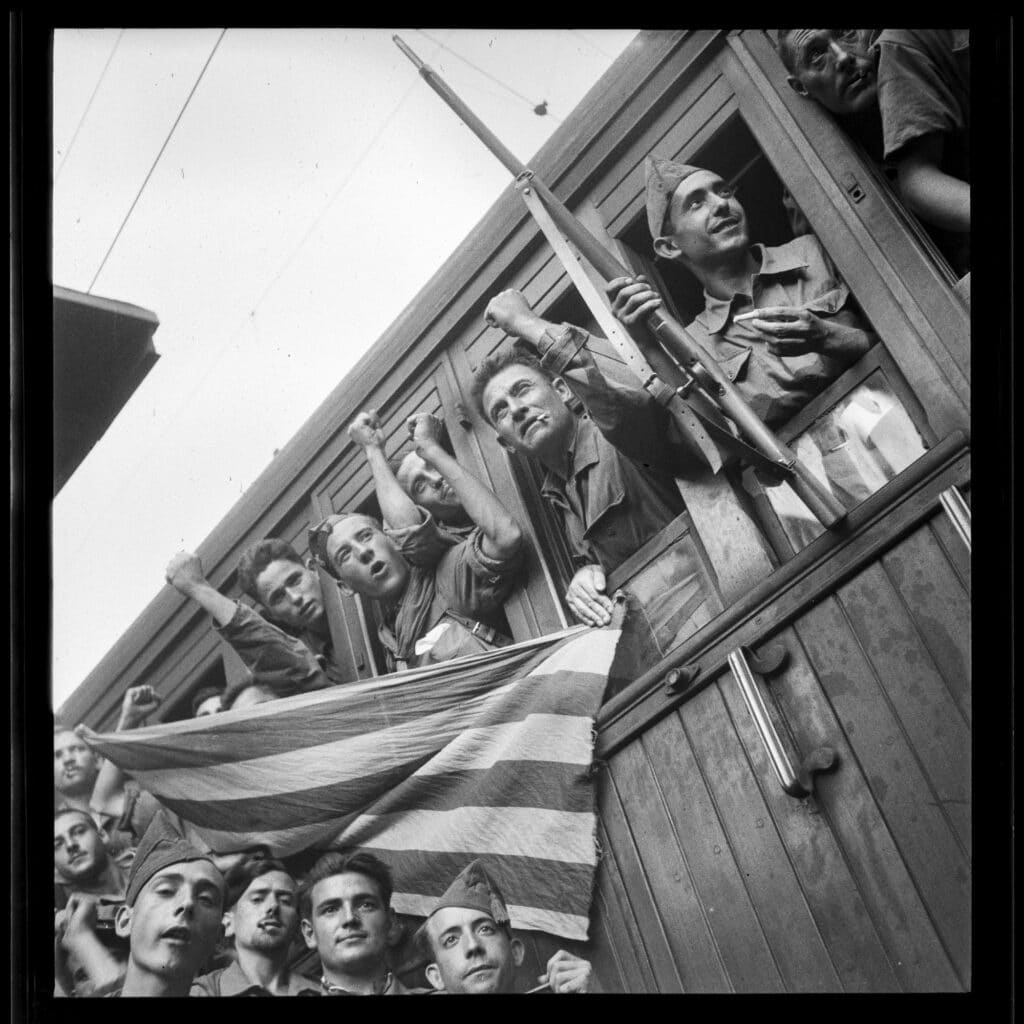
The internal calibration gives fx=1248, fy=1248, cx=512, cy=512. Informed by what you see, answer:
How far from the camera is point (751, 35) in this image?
12.3 ft

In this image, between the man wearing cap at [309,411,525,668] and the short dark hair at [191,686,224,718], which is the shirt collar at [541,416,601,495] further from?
the short dark hair at [191,686,224,718]

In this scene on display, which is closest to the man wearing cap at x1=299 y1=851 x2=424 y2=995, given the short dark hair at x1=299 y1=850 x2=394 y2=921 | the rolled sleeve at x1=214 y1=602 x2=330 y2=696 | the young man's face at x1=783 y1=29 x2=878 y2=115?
the short dark hair at x1=299 y1=850 x2=394 y2=921

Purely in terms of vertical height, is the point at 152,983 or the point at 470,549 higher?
the point at 470,549

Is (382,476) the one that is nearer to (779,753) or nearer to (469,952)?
(469,952)

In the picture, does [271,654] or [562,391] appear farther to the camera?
[271,654]

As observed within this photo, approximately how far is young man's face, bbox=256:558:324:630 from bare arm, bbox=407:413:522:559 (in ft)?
Answer: 1.92

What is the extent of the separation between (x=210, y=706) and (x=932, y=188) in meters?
2.77

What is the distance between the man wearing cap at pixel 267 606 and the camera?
416 centimetres

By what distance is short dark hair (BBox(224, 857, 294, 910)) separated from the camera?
358cm

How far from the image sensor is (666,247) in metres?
3.78

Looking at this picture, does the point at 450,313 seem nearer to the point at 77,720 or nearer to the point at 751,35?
the point at 751,35

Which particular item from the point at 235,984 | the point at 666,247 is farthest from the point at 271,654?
the point at 666,247

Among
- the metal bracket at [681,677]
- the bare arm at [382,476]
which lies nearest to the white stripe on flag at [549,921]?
the metal bracket at [681,677]

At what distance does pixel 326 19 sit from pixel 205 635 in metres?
2.31
